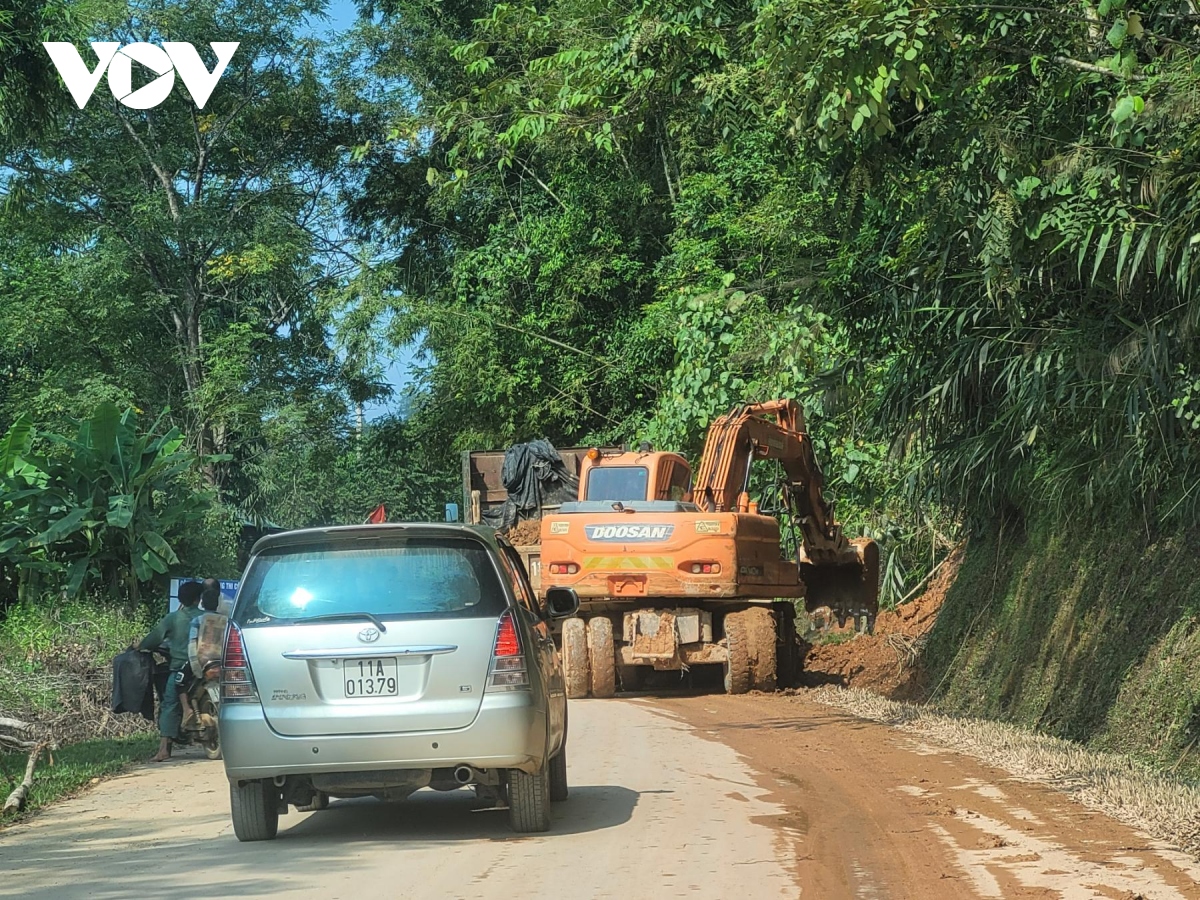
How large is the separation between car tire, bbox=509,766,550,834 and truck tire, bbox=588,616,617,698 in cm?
1072

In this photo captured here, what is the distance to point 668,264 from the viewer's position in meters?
36.5

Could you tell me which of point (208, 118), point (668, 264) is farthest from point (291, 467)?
point (668, 264)

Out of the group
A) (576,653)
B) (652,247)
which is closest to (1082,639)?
(576,653)

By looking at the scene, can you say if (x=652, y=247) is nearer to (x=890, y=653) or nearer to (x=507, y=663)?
(x=890, y=653)

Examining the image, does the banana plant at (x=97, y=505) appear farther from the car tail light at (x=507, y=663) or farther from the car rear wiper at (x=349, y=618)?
the car tail light at (x=507, y=663)

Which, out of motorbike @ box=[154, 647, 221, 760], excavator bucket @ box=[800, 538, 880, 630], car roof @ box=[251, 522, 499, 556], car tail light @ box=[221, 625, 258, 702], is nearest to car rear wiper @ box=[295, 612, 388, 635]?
car tail light @ box=[221, 625, 258, 702]

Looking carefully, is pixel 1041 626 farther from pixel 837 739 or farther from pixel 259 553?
pixel 259 553

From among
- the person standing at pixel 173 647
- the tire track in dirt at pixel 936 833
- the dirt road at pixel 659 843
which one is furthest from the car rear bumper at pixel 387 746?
the person standing at pixel 173 647

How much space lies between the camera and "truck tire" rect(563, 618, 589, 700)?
19.6 m

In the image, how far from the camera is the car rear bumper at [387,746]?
8.23 meters

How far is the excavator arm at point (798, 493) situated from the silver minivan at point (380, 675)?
1150 centimetres

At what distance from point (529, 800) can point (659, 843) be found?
83 cm

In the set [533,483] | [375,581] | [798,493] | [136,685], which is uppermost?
[533,483]

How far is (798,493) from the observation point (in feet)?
75.4
